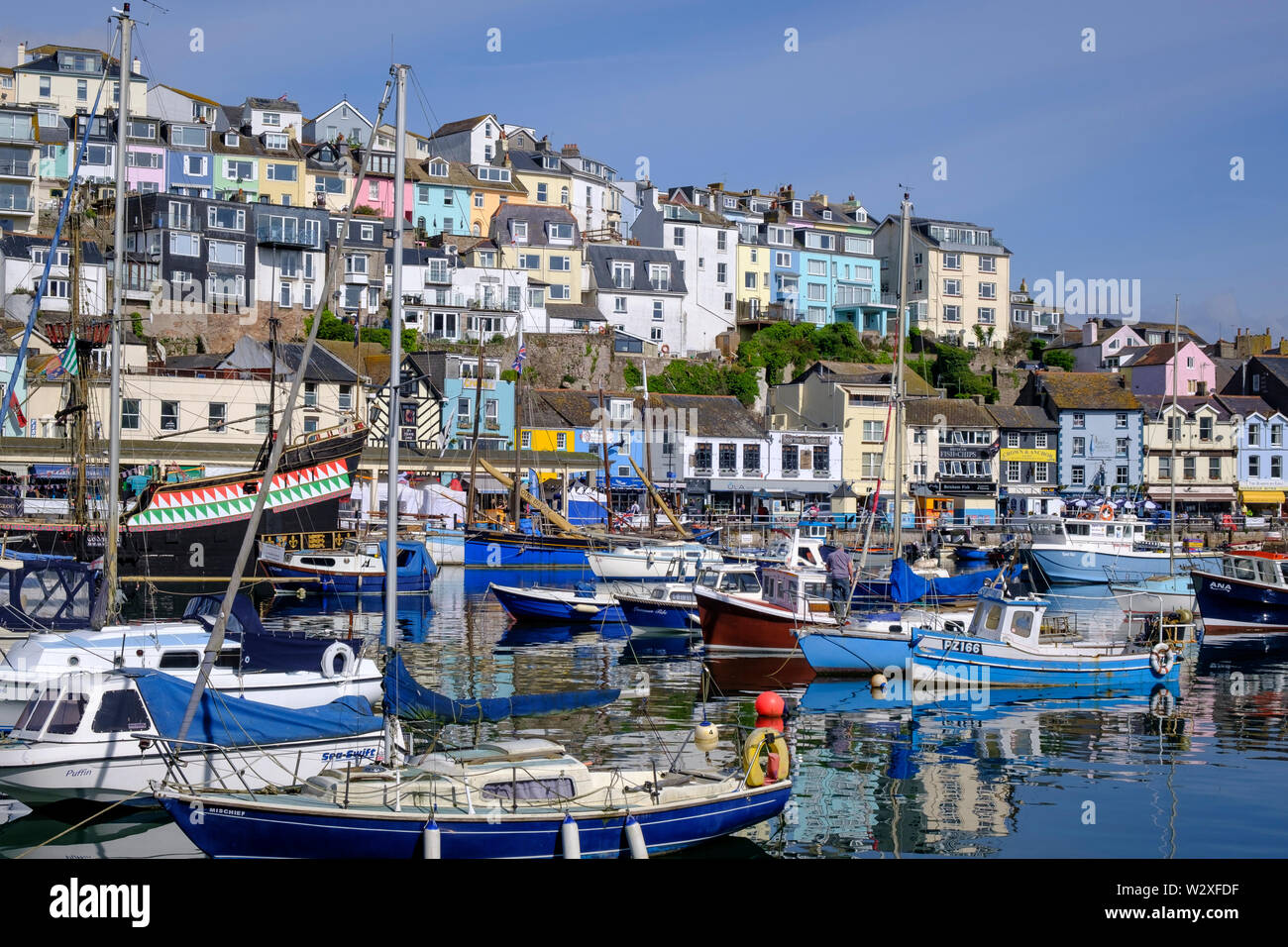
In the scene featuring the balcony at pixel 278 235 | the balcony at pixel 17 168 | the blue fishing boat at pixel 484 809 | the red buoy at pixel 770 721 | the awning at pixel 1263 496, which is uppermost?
the balcony at pixel 17 168

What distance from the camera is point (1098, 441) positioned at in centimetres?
9925

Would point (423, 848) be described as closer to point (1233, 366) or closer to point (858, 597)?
point (858, 597)

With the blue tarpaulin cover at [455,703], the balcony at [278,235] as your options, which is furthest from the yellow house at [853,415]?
the blue tarpaulin cover at [455,703]

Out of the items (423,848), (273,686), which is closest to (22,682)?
(273,686)

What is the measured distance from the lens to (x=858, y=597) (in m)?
42.5

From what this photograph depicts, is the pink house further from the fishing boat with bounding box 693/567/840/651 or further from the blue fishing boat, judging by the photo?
the blue fishing boat

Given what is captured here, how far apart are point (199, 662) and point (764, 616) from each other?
17.8 meters

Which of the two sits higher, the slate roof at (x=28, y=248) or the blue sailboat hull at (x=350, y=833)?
the slate roof at (x=28, y=248)

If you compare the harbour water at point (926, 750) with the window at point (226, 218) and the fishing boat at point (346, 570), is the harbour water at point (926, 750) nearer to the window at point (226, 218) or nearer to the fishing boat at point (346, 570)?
the fishing boat at point (346, 570)

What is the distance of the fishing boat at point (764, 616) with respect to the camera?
38656 mm

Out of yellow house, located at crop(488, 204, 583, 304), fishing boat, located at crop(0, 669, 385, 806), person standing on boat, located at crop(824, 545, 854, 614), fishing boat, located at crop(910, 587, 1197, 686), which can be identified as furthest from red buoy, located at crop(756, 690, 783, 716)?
yellow house, located at crop(488, 204, 583, 304)

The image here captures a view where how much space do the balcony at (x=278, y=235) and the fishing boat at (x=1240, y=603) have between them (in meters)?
65.7

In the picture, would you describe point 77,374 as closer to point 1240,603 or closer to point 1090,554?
point 1240,603

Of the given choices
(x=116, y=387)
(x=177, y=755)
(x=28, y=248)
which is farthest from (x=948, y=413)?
(x=177, y=755)
